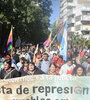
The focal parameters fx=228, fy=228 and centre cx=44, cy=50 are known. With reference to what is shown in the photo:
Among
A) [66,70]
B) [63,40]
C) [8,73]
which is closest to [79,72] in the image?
[66,70]

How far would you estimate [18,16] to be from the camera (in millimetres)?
24047

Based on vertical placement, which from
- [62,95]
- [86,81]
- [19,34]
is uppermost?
[19,34]

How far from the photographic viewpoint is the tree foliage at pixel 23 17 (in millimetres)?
22403

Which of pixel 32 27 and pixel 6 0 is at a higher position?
pixel 6 0

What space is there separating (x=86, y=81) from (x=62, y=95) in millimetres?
485

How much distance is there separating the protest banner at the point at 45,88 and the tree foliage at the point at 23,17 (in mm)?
16080

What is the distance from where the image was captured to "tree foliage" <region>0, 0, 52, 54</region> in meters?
22.4

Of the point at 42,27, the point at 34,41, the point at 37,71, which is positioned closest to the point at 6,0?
the point at 42,27

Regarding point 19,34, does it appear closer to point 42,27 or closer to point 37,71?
point 42,27

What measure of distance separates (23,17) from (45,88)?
2104cm

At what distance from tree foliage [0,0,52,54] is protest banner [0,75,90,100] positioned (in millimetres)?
16080

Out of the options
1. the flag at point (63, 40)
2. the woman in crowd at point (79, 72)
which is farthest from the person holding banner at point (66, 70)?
the flag at point (63, 40)

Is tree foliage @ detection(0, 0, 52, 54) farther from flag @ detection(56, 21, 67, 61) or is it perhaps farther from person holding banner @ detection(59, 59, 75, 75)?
person holding banner @ detection(59, 59, 75, 75)

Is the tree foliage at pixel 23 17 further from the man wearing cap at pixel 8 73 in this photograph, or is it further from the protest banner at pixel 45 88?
the protest banner at pixel 45 88
